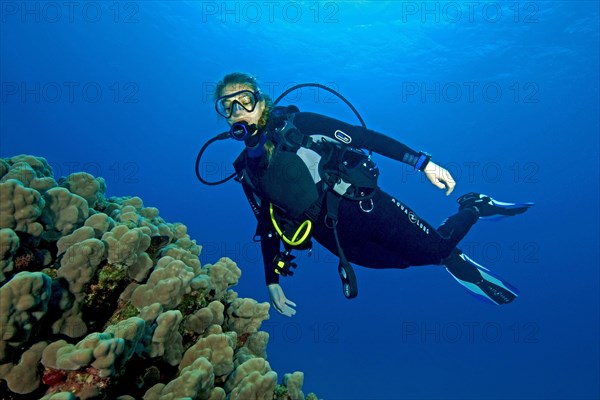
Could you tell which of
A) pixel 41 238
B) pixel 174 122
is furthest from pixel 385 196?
pixel 174 122

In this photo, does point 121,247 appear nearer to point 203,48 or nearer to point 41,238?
point 41,238

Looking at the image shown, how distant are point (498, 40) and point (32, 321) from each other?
34.6 meters

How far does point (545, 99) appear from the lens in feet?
118

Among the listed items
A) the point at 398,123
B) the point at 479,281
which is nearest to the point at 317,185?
the point at 479,281

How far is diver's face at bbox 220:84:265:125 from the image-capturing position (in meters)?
4.55

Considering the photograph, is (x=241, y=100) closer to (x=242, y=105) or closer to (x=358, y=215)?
(x=242, y=105)

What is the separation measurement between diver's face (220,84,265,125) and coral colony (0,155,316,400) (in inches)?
75.4
